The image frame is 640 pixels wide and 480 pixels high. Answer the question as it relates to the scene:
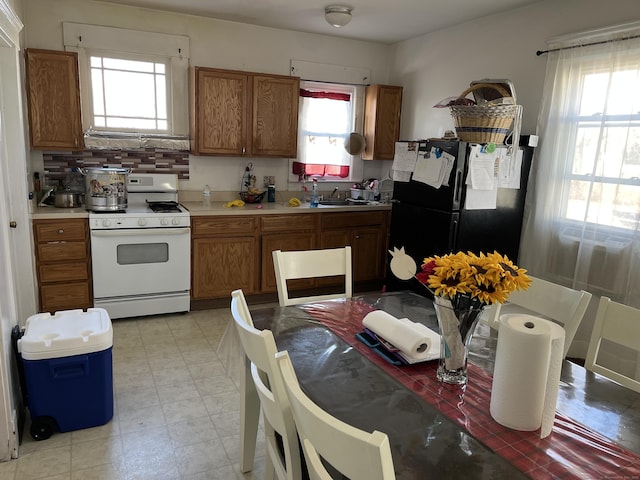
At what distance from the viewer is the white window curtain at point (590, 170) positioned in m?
2.81

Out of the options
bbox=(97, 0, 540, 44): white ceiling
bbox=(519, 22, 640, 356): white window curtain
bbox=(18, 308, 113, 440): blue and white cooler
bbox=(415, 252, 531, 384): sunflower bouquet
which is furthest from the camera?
bbox=(97, 0, 540, 44): white ceiling

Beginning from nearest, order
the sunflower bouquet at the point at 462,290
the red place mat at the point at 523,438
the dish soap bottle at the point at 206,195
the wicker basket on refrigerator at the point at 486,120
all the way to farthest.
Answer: the red place mat at the point at 523,438 < the sunflower bouquet at the point at 462,290 < the wicker basket on refrigerator at the point at 486,120 < the dish soap bottle at the point at 206,195

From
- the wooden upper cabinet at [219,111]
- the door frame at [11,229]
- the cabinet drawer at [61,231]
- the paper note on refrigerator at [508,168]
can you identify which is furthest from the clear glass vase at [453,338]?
the wooden upper cabinet at [219,111]

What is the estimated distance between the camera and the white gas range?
352 centimetres

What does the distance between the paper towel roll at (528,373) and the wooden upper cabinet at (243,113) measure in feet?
10.9

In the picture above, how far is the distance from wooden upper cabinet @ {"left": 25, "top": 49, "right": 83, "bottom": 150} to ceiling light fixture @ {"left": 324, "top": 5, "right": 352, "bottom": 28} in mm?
1942

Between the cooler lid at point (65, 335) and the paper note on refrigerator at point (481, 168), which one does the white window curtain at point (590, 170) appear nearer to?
the paper note on refrigerator at point (481, 168)

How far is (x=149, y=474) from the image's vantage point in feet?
6.68

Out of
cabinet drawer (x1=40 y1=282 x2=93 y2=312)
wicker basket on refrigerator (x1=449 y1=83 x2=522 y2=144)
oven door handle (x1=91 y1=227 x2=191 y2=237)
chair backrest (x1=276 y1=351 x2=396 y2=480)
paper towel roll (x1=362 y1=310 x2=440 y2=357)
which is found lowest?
cabinet drawer (x1=40 y1=282 x2=93 y2=312)

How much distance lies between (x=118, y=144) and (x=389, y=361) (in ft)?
10.7

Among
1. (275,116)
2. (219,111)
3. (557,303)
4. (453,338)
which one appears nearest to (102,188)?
(219,111)

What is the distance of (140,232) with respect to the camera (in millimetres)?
3590

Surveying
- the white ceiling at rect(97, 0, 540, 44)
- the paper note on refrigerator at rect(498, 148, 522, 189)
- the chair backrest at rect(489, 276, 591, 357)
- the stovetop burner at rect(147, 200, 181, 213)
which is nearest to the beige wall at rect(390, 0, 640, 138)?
the white ceiling at rect(97, 0, 540, 44)

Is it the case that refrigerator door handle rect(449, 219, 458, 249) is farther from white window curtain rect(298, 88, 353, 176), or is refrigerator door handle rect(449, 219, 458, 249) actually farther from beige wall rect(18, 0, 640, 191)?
white window curtain rect(298, 88, 353, 176)
